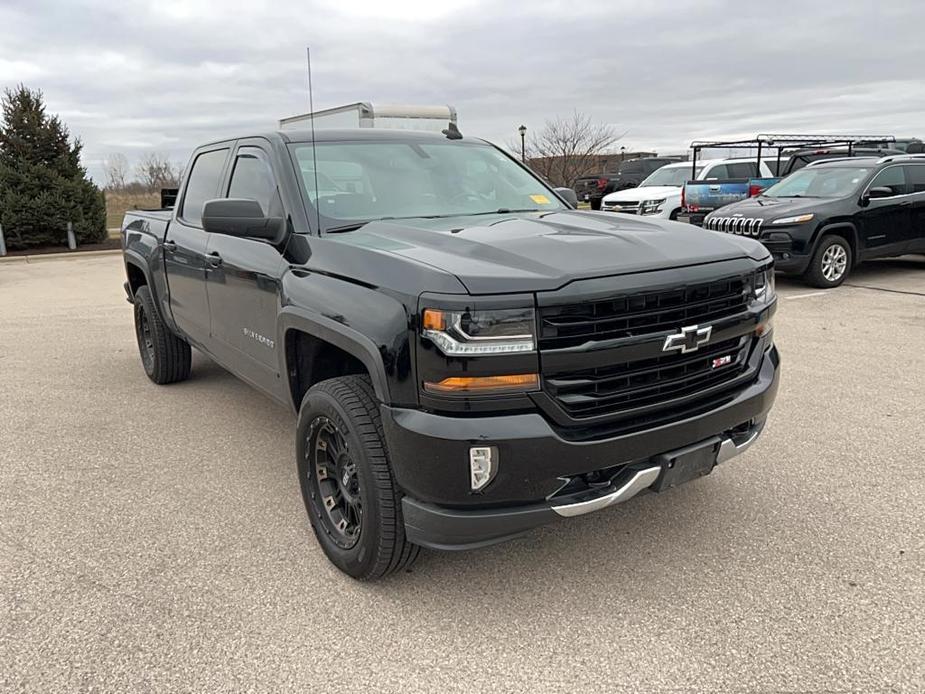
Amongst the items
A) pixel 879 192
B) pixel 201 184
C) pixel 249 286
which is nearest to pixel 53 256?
pixel 201 184

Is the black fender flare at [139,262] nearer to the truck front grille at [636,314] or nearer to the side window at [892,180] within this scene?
the truck front grille at [636,314]

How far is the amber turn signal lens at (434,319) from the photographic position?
7.75 feet

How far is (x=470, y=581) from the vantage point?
2.96 m

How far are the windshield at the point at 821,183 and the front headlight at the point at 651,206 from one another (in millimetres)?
3293

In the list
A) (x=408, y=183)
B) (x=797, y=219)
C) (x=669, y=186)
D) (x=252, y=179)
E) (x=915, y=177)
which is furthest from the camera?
(x=669, y=186)

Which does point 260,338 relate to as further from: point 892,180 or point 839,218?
point 892,180

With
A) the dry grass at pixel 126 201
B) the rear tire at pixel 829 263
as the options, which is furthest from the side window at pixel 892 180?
the dry grass at pixel 126 201

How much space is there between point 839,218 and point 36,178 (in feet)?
58.9

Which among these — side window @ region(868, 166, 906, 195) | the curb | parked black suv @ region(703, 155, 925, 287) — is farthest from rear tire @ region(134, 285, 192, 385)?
the curb

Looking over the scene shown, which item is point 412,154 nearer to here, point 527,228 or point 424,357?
point 527,228

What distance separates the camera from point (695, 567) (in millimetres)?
2988

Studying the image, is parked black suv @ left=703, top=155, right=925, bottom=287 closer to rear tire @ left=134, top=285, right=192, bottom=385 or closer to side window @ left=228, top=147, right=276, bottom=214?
rear tire @ left=134, top=285, right=192, bottom=385

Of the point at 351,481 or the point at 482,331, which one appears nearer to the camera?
the point at 482,331

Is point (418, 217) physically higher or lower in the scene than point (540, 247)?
higher
